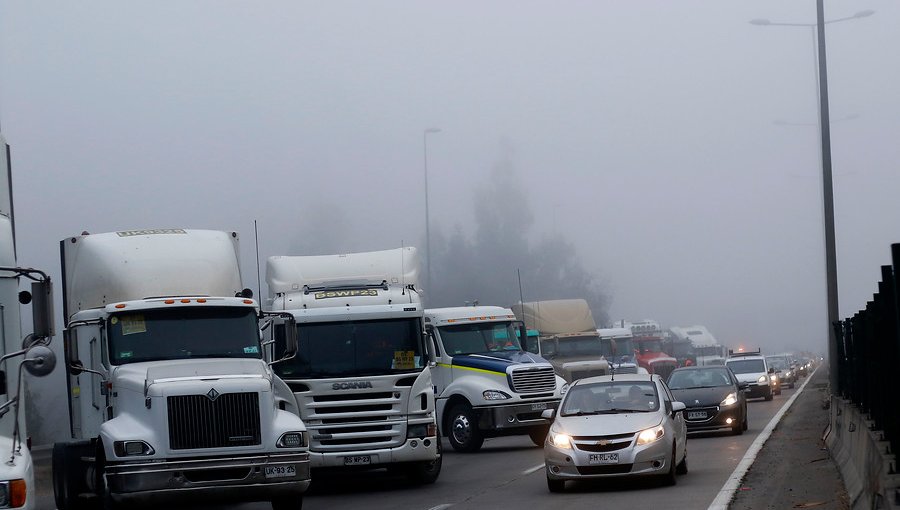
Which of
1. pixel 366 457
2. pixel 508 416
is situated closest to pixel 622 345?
pixel 508 416

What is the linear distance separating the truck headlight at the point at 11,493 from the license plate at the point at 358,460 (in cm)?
956

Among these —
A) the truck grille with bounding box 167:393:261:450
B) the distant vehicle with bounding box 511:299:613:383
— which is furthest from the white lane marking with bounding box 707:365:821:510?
the distant vehicle with bounding box 511:299:613:383

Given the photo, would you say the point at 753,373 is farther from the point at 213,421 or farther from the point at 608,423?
the point at 213,421

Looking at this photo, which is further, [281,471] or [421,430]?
[421,430]

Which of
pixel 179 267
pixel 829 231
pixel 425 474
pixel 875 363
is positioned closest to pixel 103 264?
pixel 179 267

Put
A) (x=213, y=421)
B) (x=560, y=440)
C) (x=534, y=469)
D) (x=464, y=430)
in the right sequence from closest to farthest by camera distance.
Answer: (x=213, y=421)
(x=560, y=440)
(x=534, y=469)
(x=464, y=430)

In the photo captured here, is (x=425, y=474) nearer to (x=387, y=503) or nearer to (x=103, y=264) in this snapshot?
(x=387, y=503)

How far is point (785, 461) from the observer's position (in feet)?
68.3

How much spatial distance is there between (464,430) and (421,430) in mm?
7857

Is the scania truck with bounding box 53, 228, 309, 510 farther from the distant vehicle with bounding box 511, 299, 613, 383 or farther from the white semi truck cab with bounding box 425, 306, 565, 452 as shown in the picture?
the distant vehicle with bounding box 511, 299, 613, 383

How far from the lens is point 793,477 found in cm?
1814

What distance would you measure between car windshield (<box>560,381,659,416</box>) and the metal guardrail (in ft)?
9.18

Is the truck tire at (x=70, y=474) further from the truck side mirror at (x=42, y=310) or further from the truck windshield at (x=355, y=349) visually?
the truck side mirror at (x=42, y=310)

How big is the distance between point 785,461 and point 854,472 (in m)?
5.16
